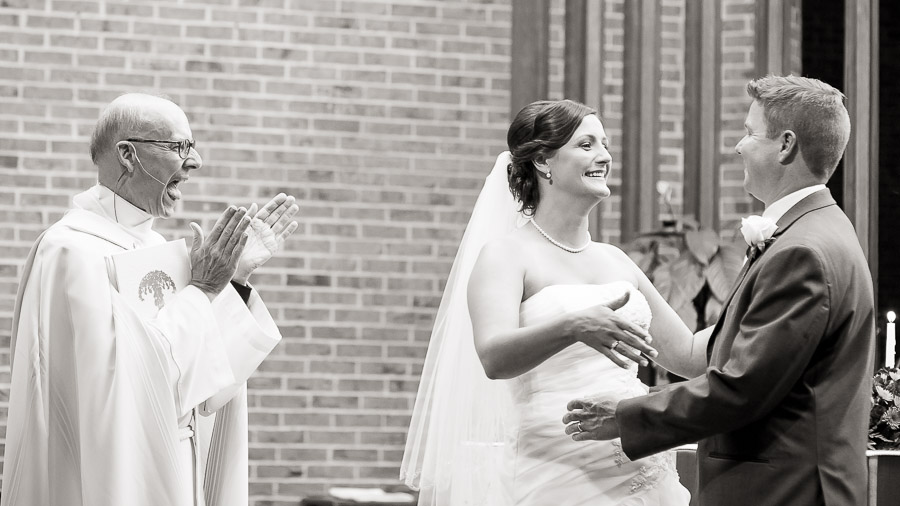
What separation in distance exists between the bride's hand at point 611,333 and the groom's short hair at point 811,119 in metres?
0.50

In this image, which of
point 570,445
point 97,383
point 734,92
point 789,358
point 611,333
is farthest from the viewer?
point 734,92

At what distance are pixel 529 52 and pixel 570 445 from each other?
3242 mm

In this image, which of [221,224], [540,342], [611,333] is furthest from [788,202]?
[221,224]

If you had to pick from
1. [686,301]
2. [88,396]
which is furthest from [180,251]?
[686,301]

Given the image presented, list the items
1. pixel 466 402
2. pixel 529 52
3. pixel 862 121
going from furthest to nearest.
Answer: pixel 529 52 → pixel 862 121 → pixel 466 402

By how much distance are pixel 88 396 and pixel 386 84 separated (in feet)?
11.0

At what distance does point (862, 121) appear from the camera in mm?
4828

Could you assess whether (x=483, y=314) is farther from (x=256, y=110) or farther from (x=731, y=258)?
(x=256, y=110)

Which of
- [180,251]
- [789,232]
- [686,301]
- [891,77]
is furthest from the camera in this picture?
[891,77]

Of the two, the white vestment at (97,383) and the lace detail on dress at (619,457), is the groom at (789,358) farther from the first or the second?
the white vestment at (97,383)

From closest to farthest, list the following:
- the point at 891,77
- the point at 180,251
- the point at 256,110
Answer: the point at 180,251
the point at 891,77
the point at 256,110

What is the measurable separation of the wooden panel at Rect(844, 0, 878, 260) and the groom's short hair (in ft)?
8.40

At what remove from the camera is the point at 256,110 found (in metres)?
5.66

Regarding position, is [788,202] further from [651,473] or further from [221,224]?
[221,224]
